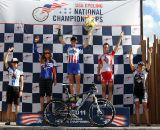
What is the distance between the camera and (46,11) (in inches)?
464

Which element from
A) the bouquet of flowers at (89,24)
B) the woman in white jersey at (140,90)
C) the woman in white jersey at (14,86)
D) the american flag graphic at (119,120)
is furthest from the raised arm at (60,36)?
the american flag graphic at (119,120)

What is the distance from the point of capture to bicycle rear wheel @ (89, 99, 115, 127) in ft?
32.4

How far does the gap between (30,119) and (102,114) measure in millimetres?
1749

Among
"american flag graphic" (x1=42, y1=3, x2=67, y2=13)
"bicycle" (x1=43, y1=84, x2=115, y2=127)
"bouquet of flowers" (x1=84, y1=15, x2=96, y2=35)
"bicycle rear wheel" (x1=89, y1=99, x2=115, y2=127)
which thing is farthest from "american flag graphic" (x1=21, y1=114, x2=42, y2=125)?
"american flag graphic" (x1=42, y1=3, x2=67, y2=13)

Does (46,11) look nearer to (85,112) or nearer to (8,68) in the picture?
(8,68)

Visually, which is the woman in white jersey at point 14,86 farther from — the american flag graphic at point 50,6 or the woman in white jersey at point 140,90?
the woman in white jersey at point 140,90

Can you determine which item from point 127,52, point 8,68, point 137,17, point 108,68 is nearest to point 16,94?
point 8,68

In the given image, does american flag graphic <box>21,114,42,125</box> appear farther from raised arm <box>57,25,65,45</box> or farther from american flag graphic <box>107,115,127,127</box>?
raised arm <box>57,25,65,45</box>

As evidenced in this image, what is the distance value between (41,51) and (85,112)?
257 cm

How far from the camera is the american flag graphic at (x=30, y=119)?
394 inches

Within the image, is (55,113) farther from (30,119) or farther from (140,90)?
(140,90)

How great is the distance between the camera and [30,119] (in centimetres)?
1004

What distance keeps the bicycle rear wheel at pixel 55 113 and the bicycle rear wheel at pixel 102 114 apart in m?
0.64

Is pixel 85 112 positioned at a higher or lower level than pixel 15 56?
lower
